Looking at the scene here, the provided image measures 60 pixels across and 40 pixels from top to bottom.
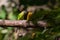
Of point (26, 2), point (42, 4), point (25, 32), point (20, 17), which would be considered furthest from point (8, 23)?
point (42, 4)

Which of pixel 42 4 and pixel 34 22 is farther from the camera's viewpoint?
pixel 42 4

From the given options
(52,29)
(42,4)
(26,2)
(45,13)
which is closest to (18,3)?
(26,2)

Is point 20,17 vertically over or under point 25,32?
over

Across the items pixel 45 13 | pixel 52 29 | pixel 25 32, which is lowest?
pixel 25 32

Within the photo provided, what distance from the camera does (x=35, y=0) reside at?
5.85 ft

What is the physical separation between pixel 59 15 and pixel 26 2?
15.9 inches

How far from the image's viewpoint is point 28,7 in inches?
72.1

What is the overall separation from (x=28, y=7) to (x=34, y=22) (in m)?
0.45

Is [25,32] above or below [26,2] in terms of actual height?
below

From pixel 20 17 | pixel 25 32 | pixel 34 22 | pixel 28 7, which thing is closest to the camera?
pixel 34 22

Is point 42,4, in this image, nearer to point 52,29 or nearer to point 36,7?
point 36,7

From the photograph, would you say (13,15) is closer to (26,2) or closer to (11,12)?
(11,12)

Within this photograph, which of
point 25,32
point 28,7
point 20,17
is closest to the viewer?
point 20,17

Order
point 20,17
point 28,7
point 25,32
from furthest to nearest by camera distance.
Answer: point 28,7 < point 25,32 < point 20,17
